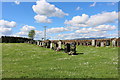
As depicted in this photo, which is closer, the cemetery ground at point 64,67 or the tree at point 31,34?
the cemetery ground at point 64,67

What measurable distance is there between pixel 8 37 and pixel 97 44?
47.3 m

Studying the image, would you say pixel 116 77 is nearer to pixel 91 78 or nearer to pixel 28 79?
pixel 91 78

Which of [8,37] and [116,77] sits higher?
[8,37]

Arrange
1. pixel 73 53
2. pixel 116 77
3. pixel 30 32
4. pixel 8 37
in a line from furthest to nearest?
pixel 30 32, pixel 8 37, pixel 73 53, pixel 116 77

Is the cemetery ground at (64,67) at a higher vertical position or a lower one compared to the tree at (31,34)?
lower

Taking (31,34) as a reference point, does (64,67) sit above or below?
below

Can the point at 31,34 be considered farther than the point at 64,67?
Yes

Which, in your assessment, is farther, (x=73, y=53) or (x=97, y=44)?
(x=97, y=44)

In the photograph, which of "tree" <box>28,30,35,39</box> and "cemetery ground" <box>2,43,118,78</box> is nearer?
"cemetery ground" <box>2,43,118,78</box>

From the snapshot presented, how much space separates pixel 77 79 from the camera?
8.54 meters

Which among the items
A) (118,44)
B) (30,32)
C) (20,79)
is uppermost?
(30,32)

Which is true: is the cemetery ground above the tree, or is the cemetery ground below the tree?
below

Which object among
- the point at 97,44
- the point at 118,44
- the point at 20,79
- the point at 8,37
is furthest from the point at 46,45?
the point at 8,37

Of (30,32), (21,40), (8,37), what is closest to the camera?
(8,37)
